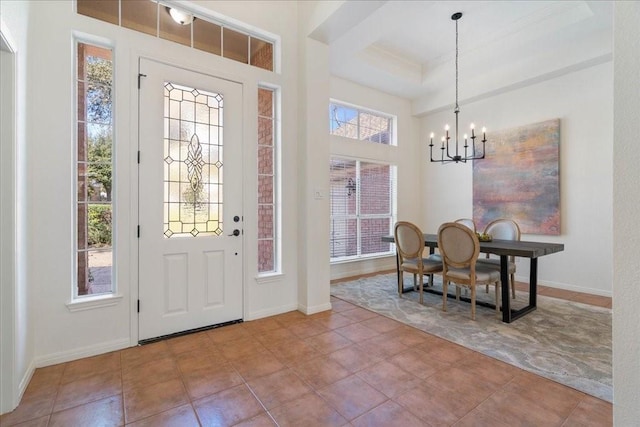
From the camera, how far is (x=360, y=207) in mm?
5344

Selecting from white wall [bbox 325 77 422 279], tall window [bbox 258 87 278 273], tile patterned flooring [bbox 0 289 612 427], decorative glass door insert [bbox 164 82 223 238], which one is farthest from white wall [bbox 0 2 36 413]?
white wall [bbox 325 77 422 279]

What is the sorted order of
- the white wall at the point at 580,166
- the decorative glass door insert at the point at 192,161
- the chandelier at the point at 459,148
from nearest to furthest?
1. the decorative glass door insert at the point at 192,161
2. the chandelier at the point at 459,148
3. the white wall at the point at 580,166

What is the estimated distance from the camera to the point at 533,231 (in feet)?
14.6

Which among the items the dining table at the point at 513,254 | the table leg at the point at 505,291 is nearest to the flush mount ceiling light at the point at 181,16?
the dining table at the point at 513,254

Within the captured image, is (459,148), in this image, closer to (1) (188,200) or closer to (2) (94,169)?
(1) (188,200)

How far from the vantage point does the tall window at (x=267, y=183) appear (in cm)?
325

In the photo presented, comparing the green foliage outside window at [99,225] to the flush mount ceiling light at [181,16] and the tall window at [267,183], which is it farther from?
the flush mount ceiling light at [181,16]

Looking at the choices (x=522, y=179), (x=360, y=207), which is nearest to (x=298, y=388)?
(x=360, y=207)

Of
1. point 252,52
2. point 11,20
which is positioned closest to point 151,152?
point 11,20

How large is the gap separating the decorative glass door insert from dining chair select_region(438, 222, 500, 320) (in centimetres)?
239

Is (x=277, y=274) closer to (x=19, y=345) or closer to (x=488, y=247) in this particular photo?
(x=19, y=345)

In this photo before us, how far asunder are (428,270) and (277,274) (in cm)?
183

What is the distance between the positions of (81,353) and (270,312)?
160 cm

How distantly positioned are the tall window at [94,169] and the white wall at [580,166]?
5.32m
